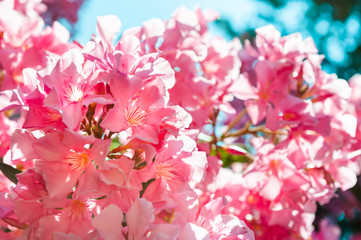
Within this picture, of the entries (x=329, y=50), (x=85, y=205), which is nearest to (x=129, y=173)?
(x=85, y=205)

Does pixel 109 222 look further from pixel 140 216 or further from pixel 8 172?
pixel 8 172

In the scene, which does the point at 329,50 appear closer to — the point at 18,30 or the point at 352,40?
the point at 352,40

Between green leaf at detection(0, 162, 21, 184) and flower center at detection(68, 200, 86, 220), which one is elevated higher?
flower center at detection(68, 200, 86, 220)

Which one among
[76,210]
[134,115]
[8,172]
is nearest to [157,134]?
[134,115]

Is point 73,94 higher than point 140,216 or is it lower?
higher

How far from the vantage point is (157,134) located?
633 mm

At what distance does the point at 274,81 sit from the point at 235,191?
273 millimetres

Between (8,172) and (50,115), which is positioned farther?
(8,172)

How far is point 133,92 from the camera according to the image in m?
0.62

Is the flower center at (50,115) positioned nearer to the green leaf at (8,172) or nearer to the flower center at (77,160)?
the flower center at (77,160)

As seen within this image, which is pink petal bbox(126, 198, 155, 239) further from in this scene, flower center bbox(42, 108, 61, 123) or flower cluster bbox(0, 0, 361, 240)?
flower center bbox(42, 108, 61, 123)

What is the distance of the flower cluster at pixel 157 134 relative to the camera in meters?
0.61

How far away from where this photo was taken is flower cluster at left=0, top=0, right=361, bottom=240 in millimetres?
607

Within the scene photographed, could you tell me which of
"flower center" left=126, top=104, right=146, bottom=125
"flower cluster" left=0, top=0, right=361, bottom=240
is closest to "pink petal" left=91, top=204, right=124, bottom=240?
"flower cluster" left=0, top=0, right=361, bottom=240
